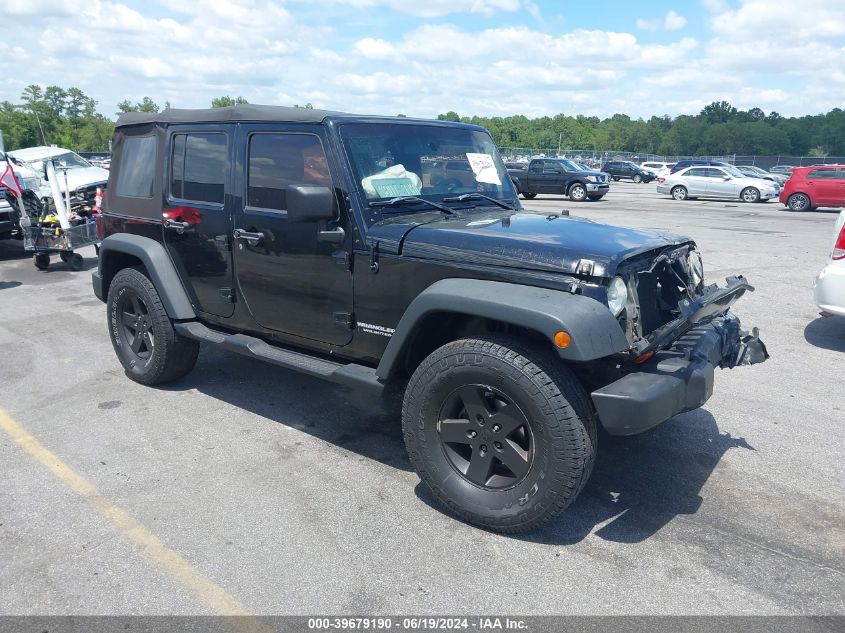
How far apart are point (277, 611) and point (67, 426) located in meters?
2.61

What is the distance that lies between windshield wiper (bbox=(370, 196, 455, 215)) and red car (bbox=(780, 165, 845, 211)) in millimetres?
20940

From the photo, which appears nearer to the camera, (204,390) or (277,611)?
(277,611)

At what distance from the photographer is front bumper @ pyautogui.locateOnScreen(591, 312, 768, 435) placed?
286cm

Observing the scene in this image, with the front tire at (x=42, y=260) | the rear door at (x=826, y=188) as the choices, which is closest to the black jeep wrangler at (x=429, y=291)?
the front tire at (x=42, y=260)

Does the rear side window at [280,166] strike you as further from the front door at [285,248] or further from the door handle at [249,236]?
the door handle at [249,236]

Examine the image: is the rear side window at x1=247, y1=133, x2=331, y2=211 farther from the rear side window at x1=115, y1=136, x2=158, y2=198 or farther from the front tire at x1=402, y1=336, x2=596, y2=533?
the front tire at x1=402, y1=336, x2=596, y2=533

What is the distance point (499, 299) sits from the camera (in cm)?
304

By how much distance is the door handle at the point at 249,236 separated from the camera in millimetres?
4120

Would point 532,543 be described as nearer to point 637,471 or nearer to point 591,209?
point 637,471

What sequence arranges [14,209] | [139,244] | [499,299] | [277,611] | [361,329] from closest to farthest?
[277,611], [499,299], [361,329], [139,244], [14,209]

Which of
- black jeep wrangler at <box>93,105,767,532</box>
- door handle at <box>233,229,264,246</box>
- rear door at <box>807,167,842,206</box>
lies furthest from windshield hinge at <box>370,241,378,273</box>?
rear door at <box>807,167,842,206</box>

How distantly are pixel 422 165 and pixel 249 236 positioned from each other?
1167mm

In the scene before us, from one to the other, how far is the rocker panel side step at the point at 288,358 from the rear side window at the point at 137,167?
3.66ft

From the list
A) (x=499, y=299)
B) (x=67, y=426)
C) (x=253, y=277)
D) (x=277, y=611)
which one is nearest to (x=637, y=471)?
(x=499, y=299)
